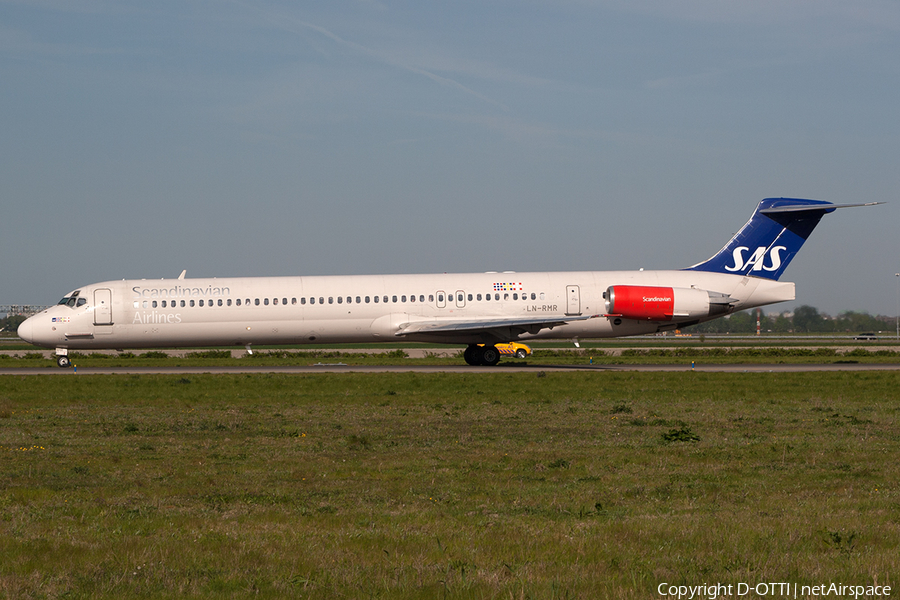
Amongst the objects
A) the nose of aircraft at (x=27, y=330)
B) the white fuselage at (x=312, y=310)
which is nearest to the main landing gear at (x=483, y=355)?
the white fuselage at (x=312, y=310)

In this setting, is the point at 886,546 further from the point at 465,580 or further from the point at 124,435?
Answer: the point at 124,435

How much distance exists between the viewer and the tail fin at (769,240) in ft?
135

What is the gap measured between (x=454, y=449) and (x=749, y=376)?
20546 mm

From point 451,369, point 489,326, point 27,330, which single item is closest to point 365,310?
point 451,369

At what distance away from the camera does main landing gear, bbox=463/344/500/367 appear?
40.1 metres

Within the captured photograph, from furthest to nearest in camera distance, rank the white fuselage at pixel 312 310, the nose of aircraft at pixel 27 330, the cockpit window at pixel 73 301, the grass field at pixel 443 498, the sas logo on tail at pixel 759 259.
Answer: the sas logo on tail at pixel 759 259, the cockpit window at pixel 73 301, the white fuselage at pixel 312 310, the nose of aircraft at pixel 27 330, the grass field at pixel 443 498

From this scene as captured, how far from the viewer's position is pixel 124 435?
17562mm

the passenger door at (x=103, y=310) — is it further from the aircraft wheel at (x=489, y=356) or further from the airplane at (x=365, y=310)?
the aircraft wheel at (x=489, y=356)

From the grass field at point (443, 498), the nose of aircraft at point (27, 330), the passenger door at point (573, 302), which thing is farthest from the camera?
the passenger door at point (573, 302)

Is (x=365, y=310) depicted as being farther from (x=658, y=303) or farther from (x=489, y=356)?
(x=658, y=303)

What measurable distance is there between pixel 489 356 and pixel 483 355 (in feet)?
0.95

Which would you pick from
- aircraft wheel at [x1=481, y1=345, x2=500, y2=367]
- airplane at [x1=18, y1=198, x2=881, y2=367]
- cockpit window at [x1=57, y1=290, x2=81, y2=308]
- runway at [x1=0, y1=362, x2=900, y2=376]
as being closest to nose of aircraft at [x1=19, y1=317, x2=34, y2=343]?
airplane at [x1=18, y1=198, x2=881, y2=367]

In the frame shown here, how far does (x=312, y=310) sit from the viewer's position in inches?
1531

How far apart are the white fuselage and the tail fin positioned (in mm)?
3657
